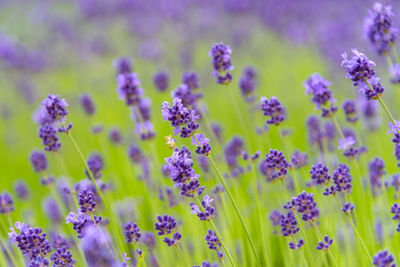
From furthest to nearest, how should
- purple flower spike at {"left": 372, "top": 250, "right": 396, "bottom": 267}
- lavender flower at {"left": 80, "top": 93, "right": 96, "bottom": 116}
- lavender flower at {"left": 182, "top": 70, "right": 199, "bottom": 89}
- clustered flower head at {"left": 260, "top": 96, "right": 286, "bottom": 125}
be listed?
lavender flower at {"left": 80, "top": 93, "right": 96, "bottom": 116}
lavender flower at {"left": 182, "top": 70, "right": 199, "bottom": 89}
clustered flower head at {"left": 260, "top": 96, "right": 286, "bottom": 125}
purple flower spike at {"left": 372, "top": 250, "right": 396, "bottom": 267}

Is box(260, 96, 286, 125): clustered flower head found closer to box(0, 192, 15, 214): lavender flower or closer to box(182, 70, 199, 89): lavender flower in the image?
box(182, 70, 199, 89): lavender flower

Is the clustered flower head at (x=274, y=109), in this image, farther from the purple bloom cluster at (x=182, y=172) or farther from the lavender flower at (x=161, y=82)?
the lavender flower at (x=161, y=82)

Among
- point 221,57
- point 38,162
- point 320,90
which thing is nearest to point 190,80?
point 221,57

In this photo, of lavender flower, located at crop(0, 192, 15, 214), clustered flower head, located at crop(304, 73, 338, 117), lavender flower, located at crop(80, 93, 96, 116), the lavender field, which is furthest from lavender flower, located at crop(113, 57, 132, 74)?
clustered flower head, located at crop(304, 73, 338, 117)

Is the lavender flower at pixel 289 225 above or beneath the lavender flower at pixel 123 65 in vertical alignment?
beneath

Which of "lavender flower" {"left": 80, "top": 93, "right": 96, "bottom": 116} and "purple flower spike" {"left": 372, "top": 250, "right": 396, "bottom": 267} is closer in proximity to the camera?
"purple flower spike" {"left": 372, "top": 250, "right": 396, "bottom": 267}

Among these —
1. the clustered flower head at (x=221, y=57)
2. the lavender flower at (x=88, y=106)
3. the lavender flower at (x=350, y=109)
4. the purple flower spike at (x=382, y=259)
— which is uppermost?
the lavender flower at (x=88, y=106)

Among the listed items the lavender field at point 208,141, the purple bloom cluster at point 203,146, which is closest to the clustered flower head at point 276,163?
the lavender field at point 208,141
